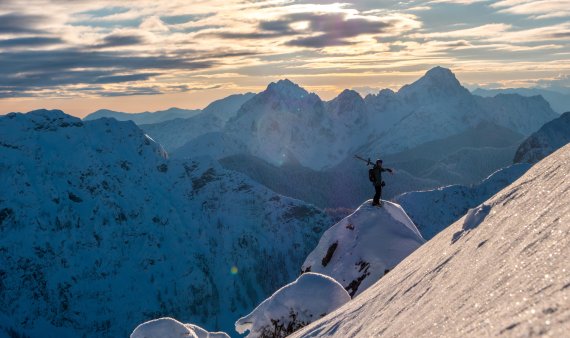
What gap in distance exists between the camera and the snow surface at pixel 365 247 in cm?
2958

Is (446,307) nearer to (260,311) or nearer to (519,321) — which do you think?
(519,321)

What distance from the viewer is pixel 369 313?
12211 mm

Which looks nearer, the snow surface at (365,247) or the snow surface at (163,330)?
the snow surface at (163,330)

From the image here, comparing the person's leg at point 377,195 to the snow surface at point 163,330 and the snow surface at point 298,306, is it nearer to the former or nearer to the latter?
the snow surface at point 298,306

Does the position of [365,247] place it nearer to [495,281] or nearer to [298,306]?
[298,306]

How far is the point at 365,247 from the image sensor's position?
31.2m

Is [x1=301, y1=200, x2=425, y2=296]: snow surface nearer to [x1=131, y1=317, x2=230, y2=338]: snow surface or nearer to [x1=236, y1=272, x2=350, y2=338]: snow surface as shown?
[x1=236, y1=272, x2=350, y2=338]: snow surface

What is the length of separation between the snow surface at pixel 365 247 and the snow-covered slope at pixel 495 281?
51.0 ft

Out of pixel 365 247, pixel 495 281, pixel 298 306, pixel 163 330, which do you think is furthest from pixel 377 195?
pixel 495 281

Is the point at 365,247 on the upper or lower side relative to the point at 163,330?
lower

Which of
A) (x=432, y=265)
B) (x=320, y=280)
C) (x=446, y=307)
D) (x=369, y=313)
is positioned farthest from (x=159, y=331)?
(x=446, y=307)

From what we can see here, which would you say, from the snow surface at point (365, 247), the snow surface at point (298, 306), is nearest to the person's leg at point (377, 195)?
the snow surface at point (365, 247)

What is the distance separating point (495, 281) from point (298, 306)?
14907 mm

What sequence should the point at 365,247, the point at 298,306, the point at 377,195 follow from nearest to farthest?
the point at 298,306 → the point at 365,247 → the point at 377,195
